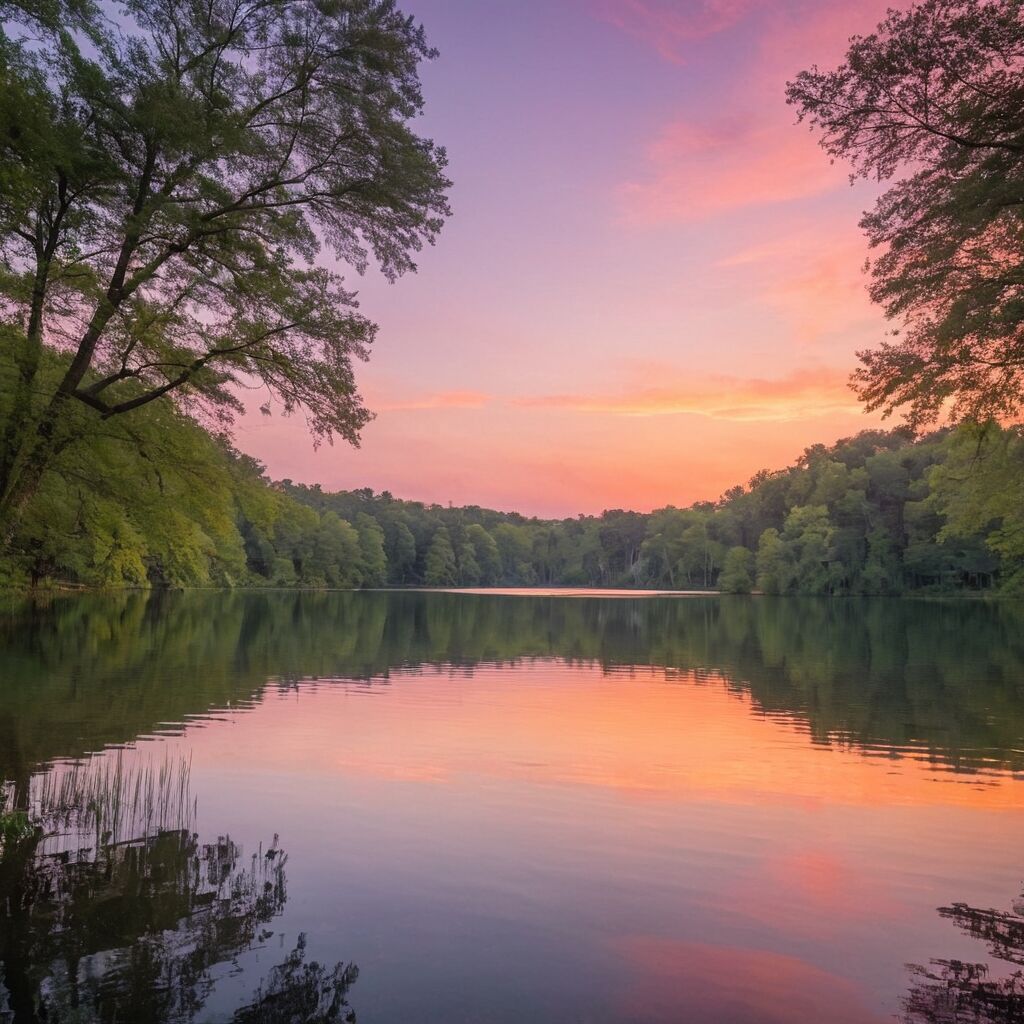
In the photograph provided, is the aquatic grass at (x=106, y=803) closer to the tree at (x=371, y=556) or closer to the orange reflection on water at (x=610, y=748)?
the orange reflection on water at (x=610, y=748)

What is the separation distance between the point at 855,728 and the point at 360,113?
17.9 m

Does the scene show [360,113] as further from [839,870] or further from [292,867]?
[839,870]

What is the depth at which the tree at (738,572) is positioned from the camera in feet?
474

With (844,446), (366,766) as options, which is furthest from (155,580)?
(844,446)

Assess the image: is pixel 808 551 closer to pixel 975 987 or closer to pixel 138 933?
pixel 975 987

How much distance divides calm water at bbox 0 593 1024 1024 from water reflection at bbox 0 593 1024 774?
231 millimetres

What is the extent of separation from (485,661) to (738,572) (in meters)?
118

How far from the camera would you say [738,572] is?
145 meters

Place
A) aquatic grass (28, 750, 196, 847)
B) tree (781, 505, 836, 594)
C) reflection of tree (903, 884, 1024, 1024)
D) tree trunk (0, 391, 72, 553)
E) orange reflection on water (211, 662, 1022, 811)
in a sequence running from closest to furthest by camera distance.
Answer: reflection of tree (903, 884, 1024, 1024) < aquatic grass (28, 750, 196, 847) < tree trunk (0, 391, 72, 553) < orange reflection on water (211, 662, 1022, 811) < tree (781, 505, 836, 594)

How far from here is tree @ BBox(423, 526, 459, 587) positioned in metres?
185

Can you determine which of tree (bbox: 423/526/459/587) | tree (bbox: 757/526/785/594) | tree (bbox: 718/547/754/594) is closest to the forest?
tree (bbox: 757/526/785/594)

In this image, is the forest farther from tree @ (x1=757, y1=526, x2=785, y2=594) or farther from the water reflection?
tree @ (x1=757, y1=526, x2=785, y2=594)

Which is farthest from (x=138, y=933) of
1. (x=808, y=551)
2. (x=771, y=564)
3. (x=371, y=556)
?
(x=371, y=556)

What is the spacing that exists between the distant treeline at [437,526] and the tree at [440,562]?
0.39 meters
